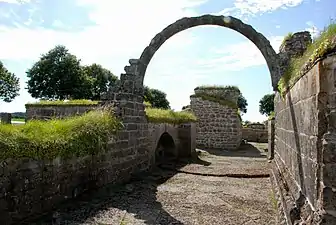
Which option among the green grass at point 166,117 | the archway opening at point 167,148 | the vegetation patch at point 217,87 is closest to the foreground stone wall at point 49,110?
the archway opening at point 167,148

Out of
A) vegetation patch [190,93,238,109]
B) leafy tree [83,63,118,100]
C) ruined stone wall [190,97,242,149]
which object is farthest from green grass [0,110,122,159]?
leafy tree [83,63,118,100]

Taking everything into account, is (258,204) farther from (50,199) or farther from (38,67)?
(38,67)

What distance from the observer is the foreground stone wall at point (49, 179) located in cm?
492

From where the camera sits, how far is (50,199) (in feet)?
19.0

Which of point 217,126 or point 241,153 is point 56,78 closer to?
point 217,126

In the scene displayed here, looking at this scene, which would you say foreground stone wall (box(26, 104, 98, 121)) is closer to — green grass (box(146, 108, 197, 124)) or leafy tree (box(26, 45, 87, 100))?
green grass (box(146, 108, 197, 124))

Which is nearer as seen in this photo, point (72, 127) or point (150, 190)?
point (72, 127)

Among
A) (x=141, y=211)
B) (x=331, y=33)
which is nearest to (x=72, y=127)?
(x=141, y=211)

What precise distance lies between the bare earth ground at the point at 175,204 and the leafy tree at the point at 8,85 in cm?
2942

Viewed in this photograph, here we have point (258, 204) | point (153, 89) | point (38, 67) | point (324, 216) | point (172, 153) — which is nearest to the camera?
point (324, 216)

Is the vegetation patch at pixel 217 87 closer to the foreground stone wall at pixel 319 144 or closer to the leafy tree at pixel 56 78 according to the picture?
the leafy tree at pixel 56 78

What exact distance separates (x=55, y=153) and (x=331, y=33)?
15.0ft

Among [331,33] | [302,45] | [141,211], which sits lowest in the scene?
[141,211]

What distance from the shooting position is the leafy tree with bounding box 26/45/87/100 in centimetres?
3566
